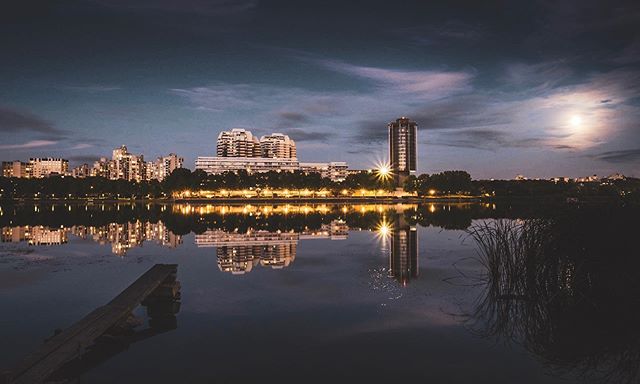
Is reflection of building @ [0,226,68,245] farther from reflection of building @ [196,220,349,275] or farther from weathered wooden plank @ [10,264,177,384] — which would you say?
weathered wooden plank @ [10,264,177,384]

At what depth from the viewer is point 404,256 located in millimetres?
27844

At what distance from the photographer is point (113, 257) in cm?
2881

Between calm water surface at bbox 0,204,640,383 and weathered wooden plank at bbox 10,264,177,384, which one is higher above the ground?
weathered wooden plank at bbox 10,264,177,384

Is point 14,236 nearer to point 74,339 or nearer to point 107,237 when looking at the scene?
point 107,237

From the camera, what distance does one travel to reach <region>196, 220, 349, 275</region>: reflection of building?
83.8ft

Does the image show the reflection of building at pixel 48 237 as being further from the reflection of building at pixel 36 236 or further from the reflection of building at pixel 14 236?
the reflection of building at pixel 14 236

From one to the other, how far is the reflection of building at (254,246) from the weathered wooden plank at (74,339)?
27.2ft

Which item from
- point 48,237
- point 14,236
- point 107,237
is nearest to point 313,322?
point 107,237

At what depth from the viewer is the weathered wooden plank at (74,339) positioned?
930 centimetres

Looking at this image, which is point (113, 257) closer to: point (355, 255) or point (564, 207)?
point (355, 255)

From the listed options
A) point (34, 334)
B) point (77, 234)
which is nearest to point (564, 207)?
point (34, 334)

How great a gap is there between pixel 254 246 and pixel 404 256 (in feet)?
34.3

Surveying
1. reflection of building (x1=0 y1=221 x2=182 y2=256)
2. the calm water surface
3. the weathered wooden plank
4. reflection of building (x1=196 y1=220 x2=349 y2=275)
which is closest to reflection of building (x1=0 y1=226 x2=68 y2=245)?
reflection of building (x1=0 y1=221 x2=182 y2=256)

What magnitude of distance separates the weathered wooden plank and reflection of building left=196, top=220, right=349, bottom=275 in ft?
27.2
